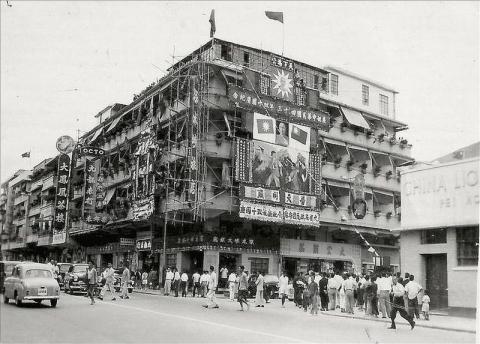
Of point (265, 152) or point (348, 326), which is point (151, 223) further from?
point (348, 326)

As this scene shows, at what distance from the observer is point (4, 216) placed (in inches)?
3300

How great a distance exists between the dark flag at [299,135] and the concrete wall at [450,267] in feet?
46.8

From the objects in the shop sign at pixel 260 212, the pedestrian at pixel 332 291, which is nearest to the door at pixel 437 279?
the pedestrian at pixel 332 291

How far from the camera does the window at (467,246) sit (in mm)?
18453

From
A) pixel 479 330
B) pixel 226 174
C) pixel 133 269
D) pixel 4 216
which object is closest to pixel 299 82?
pixel 226 174

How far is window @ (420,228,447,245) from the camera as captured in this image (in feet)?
65.2

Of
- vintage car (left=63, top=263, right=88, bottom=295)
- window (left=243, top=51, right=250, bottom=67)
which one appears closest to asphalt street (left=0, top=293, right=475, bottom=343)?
vintage car (left=63, top=263, right=88, bottom=295)

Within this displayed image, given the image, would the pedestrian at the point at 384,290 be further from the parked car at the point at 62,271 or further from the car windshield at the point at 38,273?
the parked car at the point at 62,271

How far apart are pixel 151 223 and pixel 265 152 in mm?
10075

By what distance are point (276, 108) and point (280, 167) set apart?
3.71 meters

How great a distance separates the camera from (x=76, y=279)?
88.9 ft

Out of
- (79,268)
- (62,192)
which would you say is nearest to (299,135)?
(79,268)

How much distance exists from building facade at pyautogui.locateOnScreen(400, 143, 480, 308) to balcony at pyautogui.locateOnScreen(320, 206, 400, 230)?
1583cm

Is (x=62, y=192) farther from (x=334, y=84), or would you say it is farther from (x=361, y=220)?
(x=361, y=220)
